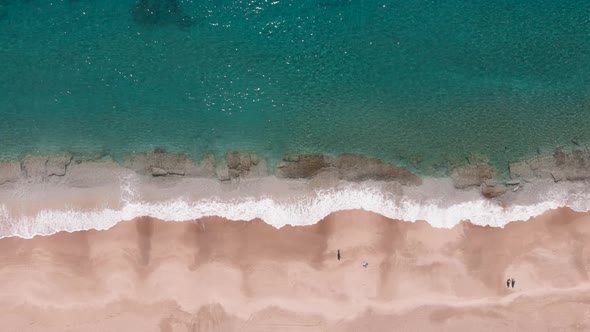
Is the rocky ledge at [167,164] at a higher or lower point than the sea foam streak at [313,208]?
higher

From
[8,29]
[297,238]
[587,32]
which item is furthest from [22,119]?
[587,32]

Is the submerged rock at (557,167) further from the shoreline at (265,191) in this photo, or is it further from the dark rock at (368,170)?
the dark rock at (368,170)

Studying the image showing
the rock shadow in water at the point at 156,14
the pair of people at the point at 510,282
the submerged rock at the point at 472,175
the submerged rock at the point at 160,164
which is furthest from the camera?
the rock shadow in water at the point at 156,14

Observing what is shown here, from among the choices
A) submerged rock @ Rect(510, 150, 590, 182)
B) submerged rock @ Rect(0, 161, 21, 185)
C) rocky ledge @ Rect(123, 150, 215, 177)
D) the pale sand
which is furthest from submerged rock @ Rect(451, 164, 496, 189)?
submerged rock @ Rect(0, 161, 21, 185)

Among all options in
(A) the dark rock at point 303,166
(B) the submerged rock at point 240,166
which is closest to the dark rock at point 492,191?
(A) the dark rock at point 303,166

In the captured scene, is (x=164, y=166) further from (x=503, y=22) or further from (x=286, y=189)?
(x=503, y=22)

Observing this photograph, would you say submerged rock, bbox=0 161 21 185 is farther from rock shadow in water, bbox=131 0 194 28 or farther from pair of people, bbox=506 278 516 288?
pair of people, bbox=506 278 516 288
